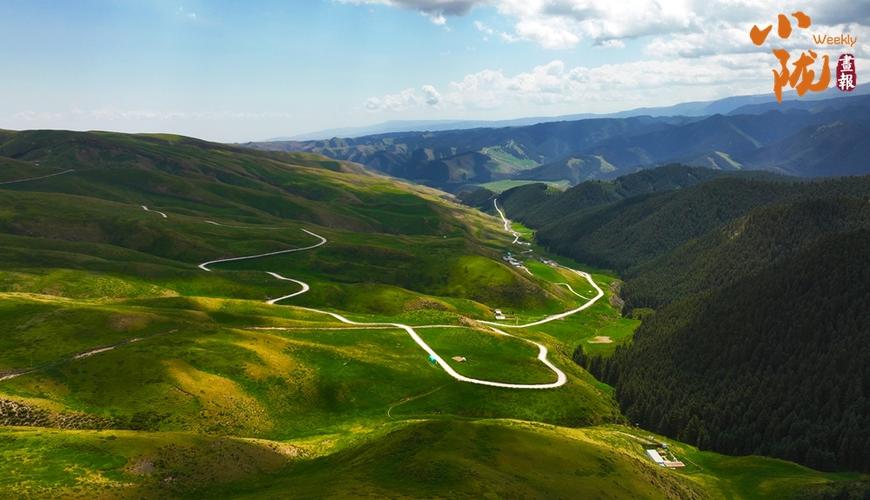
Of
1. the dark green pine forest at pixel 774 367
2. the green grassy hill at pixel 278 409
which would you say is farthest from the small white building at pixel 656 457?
the dark green pine forest at pixel 774 367

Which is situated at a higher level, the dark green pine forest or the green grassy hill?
the green grassy hill

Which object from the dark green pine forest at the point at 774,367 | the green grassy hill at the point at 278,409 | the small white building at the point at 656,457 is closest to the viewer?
the green grassy hill at the point at 278,409

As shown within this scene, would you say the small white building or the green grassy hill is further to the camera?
the small white building

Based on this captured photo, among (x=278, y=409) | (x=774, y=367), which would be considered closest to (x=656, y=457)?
(x=774, y=367)

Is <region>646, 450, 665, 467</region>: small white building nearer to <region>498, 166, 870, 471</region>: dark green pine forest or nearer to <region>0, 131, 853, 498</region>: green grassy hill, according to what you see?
<region>0, 131, 853, 498</region>: green grassy hill

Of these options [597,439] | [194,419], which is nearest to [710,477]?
[597,439]

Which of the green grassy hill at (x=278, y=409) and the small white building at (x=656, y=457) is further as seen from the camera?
the small white building at (x=656, y=457)

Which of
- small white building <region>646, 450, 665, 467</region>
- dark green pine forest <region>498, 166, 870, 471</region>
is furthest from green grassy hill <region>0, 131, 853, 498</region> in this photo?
dark green pine forest <region>498, 166, 870, 471</region>

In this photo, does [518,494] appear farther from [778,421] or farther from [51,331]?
[778,421]

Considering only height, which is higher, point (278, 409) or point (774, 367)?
point (278, 409)

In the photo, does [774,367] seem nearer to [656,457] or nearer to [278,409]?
[656,457]

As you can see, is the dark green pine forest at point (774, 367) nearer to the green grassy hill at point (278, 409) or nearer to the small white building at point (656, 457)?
the green grassy hill at point (278, 409)
